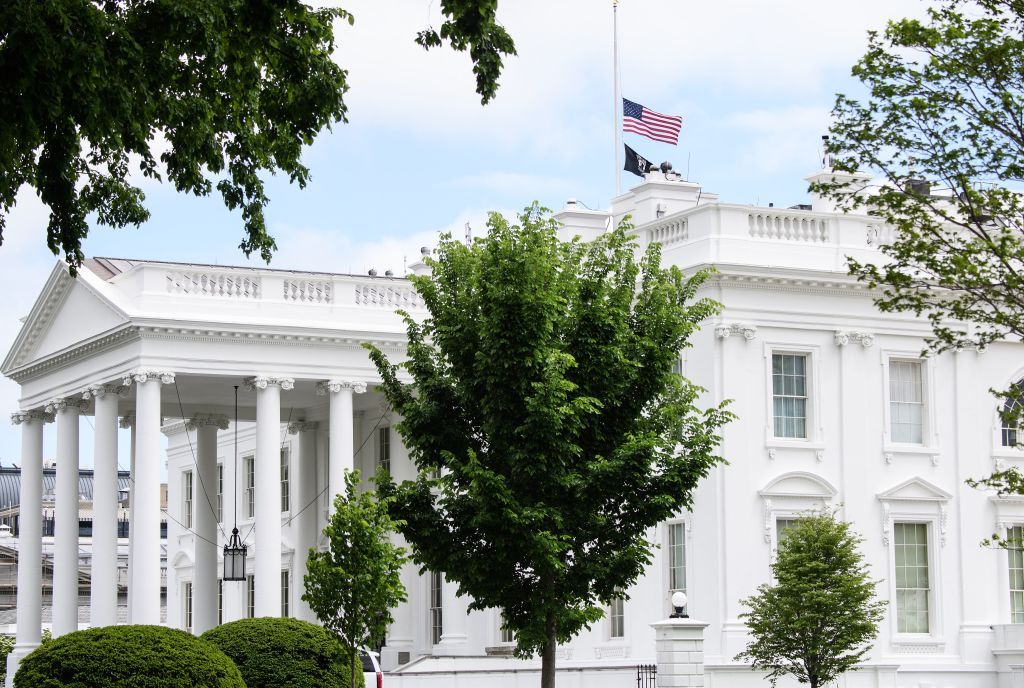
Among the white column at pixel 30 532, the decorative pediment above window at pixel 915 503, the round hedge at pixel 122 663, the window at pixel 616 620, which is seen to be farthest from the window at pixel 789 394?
the white column at pixel 30 532

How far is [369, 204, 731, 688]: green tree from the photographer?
1072 inches

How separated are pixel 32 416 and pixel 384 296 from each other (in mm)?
10435

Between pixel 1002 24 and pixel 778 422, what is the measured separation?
63.0 feet

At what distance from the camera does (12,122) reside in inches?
749

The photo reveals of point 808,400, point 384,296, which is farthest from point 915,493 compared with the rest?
point 384,296

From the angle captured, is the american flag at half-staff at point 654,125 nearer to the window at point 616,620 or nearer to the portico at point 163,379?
the portico at point 163,379

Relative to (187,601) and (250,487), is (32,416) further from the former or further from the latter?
(187,601)

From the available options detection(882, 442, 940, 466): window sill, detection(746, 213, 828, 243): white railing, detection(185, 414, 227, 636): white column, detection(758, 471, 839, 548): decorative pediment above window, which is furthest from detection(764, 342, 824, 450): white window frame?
detection(185, 414, 227, 636): white column

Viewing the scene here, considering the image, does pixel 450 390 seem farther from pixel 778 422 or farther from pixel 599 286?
pixel 778 422

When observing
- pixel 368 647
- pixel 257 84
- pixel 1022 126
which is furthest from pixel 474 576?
pixel 1022 126

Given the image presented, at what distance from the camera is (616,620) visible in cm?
4131

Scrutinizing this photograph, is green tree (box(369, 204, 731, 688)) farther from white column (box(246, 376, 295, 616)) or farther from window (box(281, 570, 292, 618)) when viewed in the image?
window (box(281, 570, 292, 618))

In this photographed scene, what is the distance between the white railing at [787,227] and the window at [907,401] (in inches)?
130

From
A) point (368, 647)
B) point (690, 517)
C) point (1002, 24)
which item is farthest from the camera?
point (690, 517)
